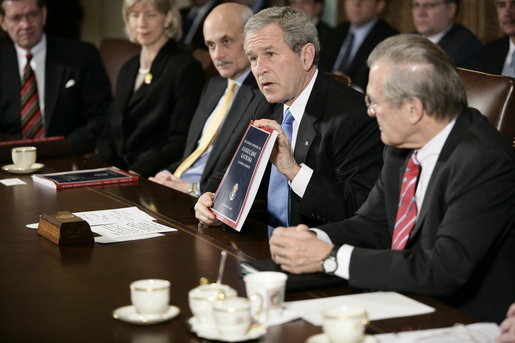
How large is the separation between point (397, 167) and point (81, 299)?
1013 millimetres

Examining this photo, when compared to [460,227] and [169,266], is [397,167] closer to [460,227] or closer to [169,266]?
[460,227]

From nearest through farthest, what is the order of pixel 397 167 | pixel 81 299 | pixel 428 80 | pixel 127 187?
pixel 81 299 < pixel 428 80 < pixel 397 167 < pixel 127 187

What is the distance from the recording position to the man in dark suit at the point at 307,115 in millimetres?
3236

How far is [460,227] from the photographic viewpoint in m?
2.19

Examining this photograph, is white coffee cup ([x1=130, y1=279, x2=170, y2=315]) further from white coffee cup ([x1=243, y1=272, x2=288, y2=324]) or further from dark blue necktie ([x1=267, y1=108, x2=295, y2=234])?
dark blue necktie ([x1=267, y1=108, x2=295, y2=234])

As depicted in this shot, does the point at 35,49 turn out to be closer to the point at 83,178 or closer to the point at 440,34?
the point at 83,178

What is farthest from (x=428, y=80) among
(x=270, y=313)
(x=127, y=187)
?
(x=127, y=187)

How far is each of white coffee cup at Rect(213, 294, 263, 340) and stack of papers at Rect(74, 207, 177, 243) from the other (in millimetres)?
917

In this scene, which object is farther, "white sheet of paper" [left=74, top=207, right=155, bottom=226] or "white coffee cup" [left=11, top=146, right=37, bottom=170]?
"white coffee cup" [left=11, top=146, right=37, bottom=170]

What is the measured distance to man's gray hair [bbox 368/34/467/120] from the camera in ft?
7.48

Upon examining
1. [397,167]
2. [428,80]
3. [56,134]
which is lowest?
[56,134]

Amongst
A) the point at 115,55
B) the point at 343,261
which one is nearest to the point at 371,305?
the point at 343,261

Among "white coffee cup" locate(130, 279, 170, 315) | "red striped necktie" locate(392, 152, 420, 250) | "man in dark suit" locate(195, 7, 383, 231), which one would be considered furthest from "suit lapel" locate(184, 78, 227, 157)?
"white coffee cup" locate(130, 279, 170, 315)

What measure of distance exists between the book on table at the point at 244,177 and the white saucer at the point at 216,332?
0.86 m
